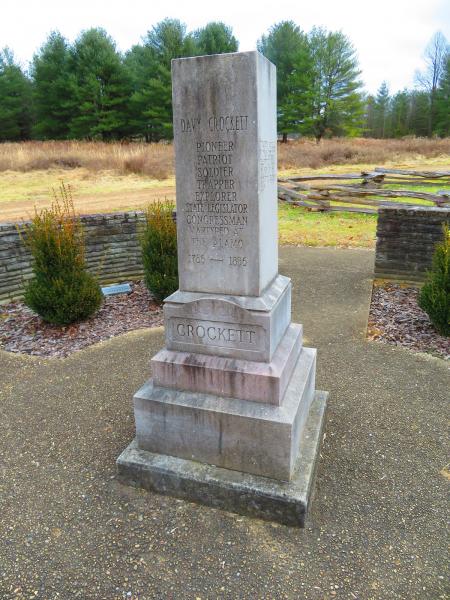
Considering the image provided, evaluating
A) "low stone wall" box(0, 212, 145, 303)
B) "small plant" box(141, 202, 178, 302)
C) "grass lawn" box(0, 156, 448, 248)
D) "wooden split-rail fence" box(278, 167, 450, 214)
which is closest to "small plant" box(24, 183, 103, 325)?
"low stone wall" box(0, 212, 145, 303)

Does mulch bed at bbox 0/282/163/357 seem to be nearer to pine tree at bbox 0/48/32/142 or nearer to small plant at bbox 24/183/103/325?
small plant at bbox 24/183/103/325

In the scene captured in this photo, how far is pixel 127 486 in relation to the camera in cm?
339

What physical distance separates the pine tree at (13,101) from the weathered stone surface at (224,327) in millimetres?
42687

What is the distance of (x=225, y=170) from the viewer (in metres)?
3.07

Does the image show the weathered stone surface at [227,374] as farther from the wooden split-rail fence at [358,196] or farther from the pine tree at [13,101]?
the pine tree at [13,101]

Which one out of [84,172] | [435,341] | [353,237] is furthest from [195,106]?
[84,172]

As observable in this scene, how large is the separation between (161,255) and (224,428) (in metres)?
4.07

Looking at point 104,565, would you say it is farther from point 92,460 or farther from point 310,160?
point 310,160

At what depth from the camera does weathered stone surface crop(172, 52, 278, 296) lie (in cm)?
291

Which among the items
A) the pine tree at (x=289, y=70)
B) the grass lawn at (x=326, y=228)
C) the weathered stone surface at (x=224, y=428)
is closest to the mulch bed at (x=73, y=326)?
the weathered stone surface at (x=224, y=428)

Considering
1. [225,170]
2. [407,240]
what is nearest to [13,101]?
[407,240]

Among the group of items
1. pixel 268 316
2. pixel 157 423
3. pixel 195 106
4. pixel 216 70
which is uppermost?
pixel 216 70

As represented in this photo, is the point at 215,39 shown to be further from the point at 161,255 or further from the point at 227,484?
the point at 227,484

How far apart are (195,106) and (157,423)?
7.42 ft
